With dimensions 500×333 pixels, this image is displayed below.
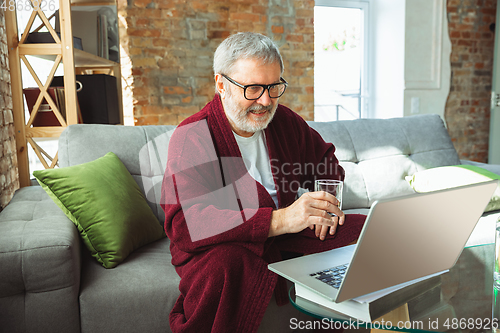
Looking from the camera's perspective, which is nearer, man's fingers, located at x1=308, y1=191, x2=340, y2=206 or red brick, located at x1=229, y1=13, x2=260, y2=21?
man's fingers, located at x1=308, y1=191, x2=340, y2=206

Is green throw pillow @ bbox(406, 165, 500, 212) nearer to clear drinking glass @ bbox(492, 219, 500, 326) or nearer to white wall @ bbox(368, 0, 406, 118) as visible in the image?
clear drinking glass @ bbox(492, 219, 500, 326)

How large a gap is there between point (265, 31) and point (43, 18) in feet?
5.86

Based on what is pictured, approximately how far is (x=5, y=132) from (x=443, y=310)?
2.01 meters

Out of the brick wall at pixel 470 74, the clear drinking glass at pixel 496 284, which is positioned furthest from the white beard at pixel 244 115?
the brick wall at pixel 470 74

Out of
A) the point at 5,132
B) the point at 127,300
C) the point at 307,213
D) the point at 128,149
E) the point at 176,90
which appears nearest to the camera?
the point at 307,213

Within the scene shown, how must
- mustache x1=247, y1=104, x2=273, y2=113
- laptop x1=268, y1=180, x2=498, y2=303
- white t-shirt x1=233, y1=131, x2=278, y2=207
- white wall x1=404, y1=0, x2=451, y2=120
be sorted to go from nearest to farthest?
laptop x1=268, y1=180, x2=498, y2=303 → mustache x1=247, y1=104, x2=273, y2=113 → white t-shirt x1=233, y1=131, x2=278, y2=207 → white wall x1=404, y1=0, x2=451, y2=120

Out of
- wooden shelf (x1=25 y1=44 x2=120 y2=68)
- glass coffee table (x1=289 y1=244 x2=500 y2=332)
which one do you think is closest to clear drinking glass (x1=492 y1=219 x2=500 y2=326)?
glass coffee table (x1=289 y1=244 x2=500 y2=332)

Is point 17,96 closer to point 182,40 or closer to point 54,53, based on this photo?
point 54,53

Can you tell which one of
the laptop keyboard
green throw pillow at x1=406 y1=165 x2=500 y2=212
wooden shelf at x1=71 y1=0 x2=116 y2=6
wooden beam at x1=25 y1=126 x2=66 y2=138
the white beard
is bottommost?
green throw pillow at x1=406 y1=165 x2=500 y2=212

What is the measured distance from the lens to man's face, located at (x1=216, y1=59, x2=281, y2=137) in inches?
53.6

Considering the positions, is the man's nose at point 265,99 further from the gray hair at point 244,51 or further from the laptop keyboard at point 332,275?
the laptop keyboard at point 332,275

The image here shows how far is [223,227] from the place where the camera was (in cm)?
117

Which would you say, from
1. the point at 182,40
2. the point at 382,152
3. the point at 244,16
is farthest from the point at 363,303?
the point at 244,16

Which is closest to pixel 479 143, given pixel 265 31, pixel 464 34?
pixel 464 34
